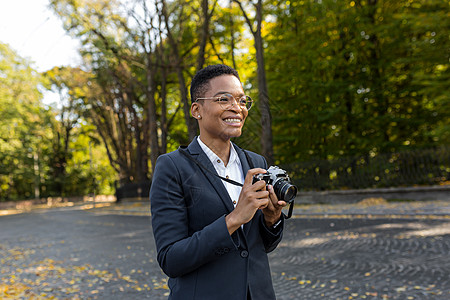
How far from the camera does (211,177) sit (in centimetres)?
169

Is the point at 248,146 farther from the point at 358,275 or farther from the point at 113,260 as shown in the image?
the point at 113,260

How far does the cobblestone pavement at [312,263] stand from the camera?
225 inches

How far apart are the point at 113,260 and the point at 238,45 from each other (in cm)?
1883

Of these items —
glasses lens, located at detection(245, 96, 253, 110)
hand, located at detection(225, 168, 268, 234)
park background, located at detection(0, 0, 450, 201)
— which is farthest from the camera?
park background, located at detection(0, 0, 450, 201)

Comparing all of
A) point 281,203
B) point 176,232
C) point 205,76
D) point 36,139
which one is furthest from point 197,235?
point 36,139

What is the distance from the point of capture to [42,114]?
48.4 meters

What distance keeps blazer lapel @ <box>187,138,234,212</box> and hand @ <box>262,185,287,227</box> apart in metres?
0.16

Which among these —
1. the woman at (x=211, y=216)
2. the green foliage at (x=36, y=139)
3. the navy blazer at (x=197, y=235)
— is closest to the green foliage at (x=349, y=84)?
the woman at (x=211, y=216)

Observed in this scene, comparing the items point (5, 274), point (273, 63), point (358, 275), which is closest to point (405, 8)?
point (273, 63)

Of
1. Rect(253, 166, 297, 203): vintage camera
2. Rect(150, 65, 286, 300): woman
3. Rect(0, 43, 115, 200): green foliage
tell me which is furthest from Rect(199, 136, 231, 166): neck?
Rect(0, 43, 115, 200): green foliage

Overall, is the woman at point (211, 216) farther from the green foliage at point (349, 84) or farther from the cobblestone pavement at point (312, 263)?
the green foliage at point (349, 84)

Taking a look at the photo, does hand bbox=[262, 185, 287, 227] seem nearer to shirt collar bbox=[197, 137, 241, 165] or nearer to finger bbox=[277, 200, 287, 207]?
finger bbox=[277, 200, 287, 207]

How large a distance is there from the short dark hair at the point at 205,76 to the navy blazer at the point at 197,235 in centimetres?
29

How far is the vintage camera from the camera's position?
5.02ft
